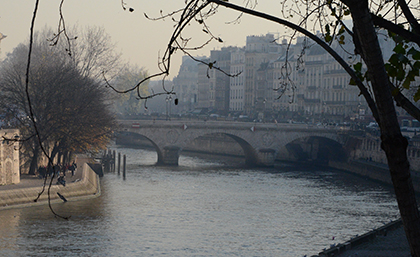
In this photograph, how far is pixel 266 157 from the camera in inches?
2995

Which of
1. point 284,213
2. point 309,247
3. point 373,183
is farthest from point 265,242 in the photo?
point 373,183

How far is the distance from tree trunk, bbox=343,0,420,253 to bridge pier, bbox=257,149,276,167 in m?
70.0

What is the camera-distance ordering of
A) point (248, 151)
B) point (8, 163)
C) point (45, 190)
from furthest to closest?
point (248, 151)
point (8, 163)
point (45, 190)

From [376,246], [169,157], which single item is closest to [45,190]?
[376,246]

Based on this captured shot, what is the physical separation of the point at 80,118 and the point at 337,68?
63291 mm

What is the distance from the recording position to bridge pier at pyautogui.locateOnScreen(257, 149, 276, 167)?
75.8 meters

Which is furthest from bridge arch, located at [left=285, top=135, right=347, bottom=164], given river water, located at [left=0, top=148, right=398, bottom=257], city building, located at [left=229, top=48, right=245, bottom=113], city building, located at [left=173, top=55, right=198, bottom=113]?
city building, located at [left=173, top=55, right=198, bottom=113]

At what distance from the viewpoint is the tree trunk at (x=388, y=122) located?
544 centimetres

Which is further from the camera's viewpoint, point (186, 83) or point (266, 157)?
Answer: point (186, 83)

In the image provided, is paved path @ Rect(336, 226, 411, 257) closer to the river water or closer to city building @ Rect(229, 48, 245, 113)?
the river water

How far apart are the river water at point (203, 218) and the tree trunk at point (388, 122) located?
22911mm

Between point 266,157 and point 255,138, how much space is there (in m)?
2.89

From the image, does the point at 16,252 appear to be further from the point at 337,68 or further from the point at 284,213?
the point at 337,68

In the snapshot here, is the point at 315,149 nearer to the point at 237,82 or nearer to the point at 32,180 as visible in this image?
the point at 32,180
